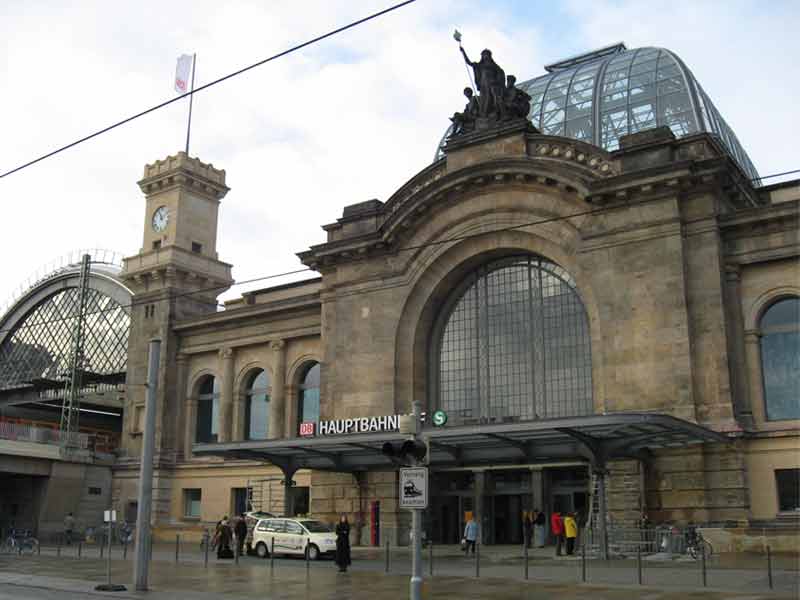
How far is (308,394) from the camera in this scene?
51.3 metres

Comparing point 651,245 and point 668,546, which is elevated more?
point 651,245

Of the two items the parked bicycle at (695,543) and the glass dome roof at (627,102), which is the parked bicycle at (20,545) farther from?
the glass dome roof at (627,102)

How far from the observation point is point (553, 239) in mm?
39281

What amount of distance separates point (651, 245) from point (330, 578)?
62.0 ft

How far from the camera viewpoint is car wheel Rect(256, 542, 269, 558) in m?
36.3

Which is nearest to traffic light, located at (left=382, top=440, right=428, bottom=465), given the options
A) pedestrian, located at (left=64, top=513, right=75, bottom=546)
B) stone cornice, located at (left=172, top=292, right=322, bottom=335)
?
stone cornice, located at (left=172, top=292, right=322, bottom=335)

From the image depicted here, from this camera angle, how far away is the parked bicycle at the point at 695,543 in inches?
1184

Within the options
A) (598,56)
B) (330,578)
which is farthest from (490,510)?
(598,56)

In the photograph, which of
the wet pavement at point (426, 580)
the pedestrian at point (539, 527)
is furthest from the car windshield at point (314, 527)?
the pedestrian at point (539, 527)

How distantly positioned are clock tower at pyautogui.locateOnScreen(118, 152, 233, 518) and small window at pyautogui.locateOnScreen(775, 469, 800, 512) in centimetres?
3586

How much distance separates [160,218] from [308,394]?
18.4 metres

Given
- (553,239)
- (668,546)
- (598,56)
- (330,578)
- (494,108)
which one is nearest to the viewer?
(330,578)

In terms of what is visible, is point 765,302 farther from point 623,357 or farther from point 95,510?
point 95,510

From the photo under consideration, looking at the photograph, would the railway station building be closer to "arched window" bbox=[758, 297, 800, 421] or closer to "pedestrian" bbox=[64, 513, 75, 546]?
"arched window" bbox=[758, 297, 800, 421]
